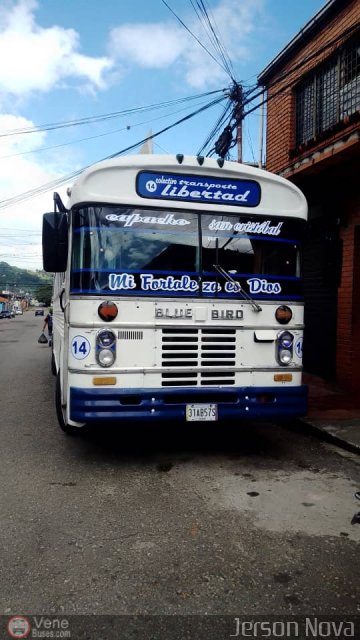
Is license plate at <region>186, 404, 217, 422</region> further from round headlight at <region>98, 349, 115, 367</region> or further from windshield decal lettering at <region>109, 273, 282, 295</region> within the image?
windshield decal lettering at <region>109, 273, 282, 295</region>

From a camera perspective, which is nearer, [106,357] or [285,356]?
[106,357]

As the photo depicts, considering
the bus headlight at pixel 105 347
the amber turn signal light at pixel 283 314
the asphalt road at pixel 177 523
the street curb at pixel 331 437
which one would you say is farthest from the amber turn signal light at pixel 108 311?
the street curb at pixel 331 437

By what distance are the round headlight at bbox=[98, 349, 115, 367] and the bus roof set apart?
1.42 metres

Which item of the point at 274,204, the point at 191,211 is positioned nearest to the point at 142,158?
the point at 191,211

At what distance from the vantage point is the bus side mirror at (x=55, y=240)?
480 centimetres

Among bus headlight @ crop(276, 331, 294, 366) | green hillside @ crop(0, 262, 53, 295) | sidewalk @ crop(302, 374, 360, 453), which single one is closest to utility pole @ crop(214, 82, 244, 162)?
sidewalk @ crop(302, 374, 360, 453)

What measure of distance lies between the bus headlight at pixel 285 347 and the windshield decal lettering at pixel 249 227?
1.07m

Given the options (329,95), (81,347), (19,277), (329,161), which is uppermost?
(19,277)

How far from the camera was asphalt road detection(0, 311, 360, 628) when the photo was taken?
2.72 m

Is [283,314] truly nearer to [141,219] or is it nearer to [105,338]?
[141,219]

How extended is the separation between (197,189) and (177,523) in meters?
3.09

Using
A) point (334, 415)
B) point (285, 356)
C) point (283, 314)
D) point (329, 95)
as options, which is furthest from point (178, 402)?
point (329, 95)

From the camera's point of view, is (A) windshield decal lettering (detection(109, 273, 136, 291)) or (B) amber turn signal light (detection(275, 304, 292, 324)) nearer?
(A) windshield decal lettering (detection(109, 273, 136, 291))

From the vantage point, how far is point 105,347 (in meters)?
4.48
